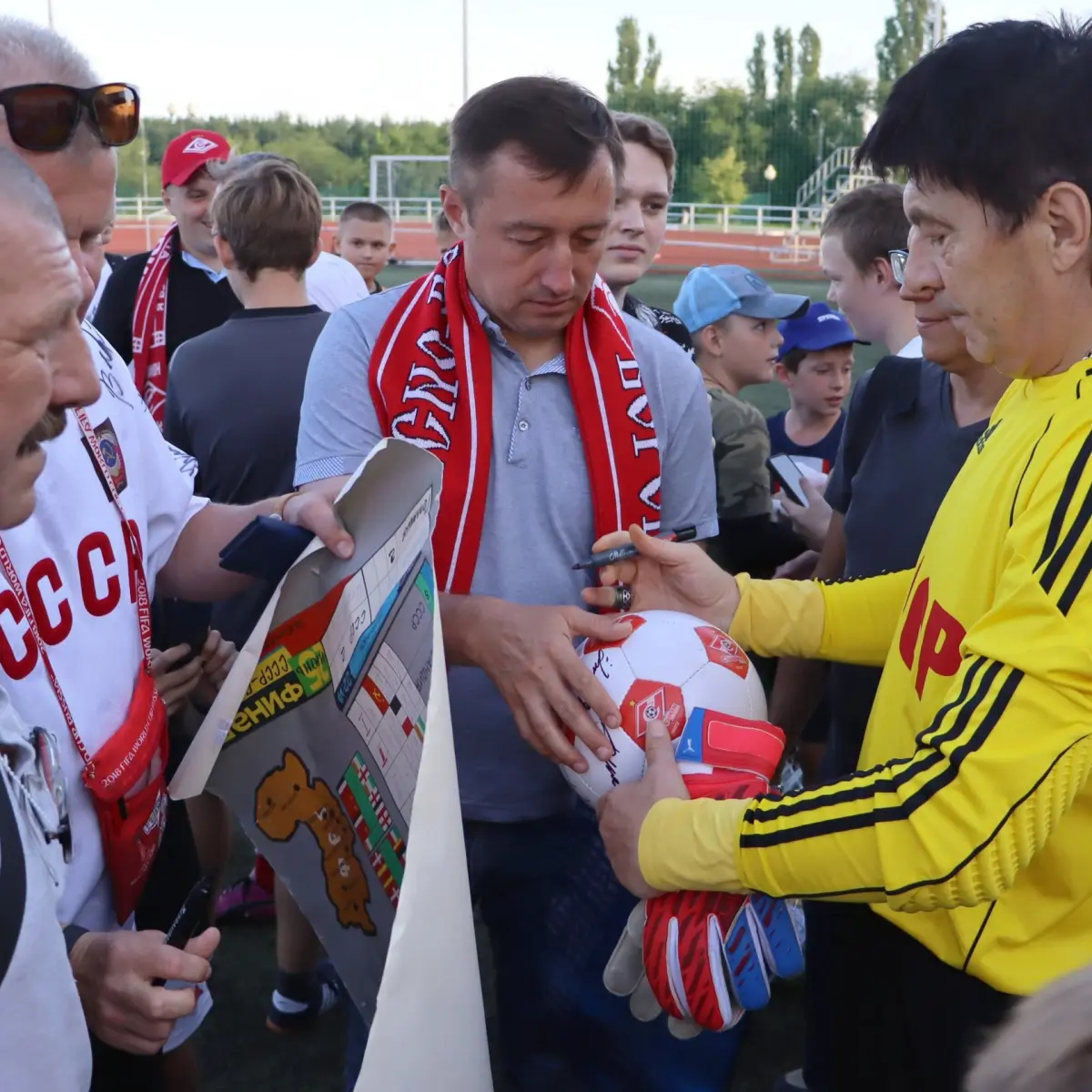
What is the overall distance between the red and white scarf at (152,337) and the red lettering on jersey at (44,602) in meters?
2.84

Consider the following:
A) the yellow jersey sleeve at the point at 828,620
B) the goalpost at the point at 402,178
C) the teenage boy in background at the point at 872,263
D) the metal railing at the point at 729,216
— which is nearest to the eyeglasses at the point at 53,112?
the yellow jersey sleeve at the point at 828,620

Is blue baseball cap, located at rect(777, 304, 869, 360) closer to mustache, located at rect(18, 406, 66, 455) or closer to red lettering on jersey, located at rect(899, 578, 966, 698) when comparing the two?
red lettering on jersey, located at rect(899, 578, 966, 698)

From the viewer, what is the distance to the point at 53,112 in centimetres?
154

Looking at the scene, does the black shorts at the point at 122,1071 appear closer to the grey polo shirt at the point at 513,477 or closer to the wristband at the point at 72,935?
the wristband at the point at 72,935

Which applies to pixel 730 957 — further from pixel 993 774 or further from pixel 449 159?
pixel 449 159

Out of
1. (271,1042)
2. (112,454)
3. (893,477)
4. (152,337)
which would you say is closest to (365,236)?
(152,337)

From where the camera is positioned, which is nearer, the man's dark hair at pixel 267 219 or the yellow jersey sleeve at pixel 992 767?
the yellow jersey sleeve at pixel 992 767

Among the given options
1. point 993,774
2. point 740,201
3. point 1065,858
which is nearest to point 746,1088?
point 1065,858

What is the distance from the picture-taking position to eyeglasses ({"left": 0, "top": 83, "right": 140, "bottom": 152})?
1517 mm

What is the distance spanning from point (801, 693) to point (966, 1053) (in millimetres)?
1417

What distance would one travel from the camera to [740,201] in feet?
104

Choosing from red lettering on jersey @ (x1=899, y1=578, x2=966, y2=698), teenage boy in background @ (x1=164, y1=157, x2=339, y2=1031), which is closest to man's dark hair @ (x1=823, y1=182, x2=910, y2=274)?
teenage boy in background @ (x1=164, y1=157, x2=339, y2=1031)

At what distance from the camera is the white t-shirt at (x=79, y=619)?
144 centimetres

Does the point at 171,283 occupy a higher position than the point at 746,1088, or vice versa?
the point at 171,283
